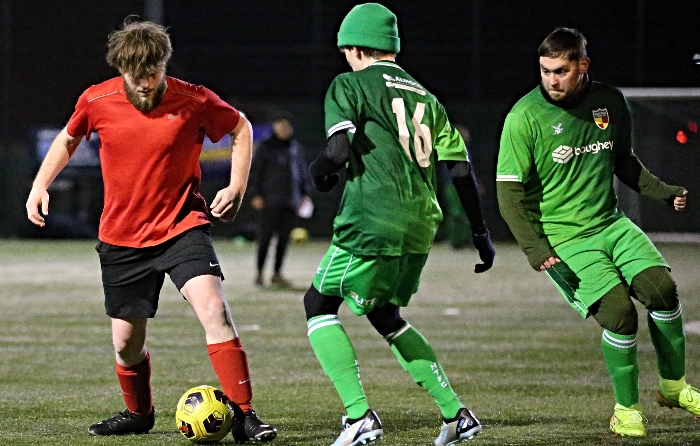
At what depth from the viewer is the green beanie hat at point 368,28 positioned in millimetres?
5645

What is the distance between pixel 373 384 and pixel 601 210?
252 centimetres

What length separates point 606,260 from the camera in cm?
638

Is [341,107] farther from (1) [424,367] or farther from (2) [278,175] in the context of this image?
(2) [278,175]

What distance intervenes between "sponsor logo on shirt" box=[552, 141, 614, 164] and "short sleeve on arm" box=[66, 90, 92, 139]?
2.33 metres

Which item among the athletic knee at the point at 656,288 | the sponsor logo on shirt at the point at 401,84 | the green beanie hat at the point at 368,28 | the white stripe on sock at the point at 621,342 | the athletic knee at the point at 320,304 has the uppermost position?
the green beanie hat at the point at 368,28

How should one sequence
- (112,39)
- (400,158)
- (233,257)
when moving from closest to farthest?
(400,158)
(112,39)
(233,257)

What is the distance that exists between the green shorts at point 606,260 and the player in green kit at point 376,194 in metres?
0.88

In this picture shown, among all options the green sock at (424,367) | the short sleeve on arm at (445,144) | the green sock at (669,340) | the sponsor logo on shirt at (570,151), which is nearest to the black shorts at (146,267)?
the green sock at (424,367)

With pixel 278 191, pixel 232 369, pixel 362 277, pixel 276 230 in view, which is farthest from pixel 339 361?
pixel 278 191

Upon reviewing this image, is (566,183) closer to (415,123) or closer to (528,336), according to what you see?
(415,123)

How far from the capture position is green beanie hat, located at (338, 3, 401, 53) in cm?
564

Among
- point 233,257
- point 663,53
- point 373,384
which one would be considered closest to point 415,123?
point 373,384

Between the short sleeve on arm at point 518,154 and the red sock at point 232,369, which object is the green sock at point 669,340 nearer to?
the short sleeve on arm at point 518,154

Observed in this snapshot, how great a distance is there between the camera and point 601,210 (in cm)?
643
